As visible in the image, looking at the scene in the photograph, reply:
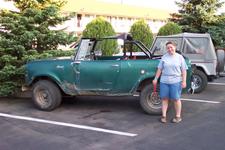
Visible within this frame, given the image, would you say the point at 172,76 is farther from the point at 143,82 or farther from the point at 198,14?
the point at 198,14

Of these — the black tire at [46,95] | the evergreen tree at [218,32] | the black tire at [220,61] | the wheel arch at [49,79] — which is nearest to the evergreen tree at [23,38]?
the wheel arch at [49,79]

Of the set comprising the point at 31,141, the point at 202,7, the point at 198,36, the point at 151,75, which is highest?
the point at 202,7

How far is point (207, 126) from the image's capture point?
25.3 feet

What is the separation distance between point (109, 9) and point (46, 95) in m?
40.7

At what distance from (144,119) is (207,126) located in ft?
4.39

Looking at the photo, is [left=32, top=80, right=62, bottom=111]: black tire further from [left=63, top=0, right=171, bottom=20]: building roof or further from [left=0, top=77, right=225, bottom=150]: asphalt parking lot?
[left=63, top=0, right=171, bottom=20]: building roof

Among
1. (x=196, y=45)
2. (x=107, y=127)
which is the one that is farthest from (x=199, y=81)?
(x=107, y=127)

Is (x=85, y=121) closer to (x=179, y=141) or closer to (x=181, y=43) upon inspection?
(x=179, y=141)

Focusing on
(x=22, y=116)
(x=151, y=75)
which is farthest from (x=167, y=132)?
(x=22, y=116)

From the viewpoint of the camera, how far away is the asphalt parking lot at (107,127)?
6574mm

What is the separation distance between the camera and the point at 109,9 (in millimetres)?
49219

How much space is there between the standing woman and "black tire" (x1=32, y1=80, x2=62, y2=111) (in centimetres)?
260

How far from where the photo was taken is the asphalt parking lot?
657cm

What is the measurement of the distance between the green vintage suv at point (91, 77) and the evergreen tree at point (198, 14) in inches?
570
